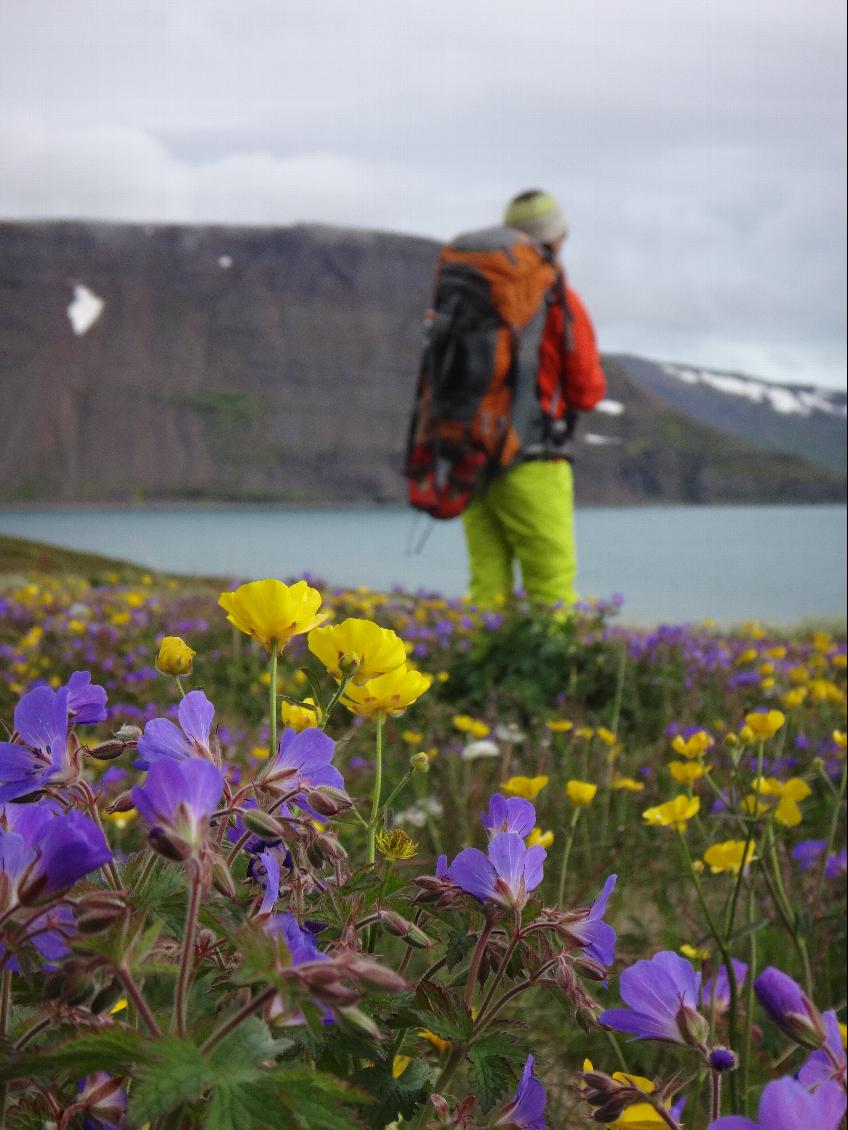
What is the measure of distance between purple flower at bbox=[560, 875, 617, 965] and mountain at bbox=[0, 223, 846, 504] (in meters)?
117

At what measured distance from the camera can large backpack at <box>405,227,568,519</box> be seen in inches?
247

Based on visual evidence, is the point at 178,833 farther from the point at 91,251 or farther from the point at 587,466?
the point at 91,251

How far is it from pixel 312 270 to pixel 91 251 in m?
29.1

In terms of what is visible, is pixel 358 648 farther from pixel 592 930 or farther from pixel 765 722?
pixel 765 722

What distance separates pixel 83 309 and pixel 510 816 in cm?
15631

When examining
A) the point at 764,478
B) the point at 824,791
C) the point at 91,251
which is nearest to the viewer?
the point at 824,791

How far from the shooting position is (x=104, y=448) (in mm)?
132750

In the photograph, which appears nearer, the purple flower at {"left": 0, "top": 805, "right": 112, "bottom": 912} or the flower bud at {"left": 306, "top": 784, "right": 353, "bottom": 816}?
the purple flower at {"left": 0, "top": 805, "right": 112, "bottom": 912}

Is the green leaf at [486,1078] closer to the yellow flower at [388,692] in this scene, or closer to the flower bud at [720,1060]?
the flower bud at [720,1060]

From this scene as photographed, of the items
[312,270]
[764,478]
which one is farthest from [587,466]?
[312,270]

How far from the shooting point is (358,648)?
2.77 ft

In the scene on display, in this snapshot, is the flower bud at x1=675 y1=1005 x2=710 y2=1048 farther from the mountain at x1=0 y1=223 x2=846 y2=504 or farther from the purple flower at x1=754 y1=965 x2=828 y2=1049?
the mountain at x1=0 y1=223 x2=846 y2=504

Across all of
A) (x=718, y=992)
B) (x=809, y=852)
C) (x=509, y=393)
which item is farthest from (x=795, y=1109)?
(x=509, y=393)

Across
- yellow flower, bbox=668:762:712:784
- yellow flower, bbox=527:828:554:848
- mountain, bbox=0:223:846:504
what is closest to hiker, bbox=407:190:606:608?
yellow flower, bbox=668:762:712:784
